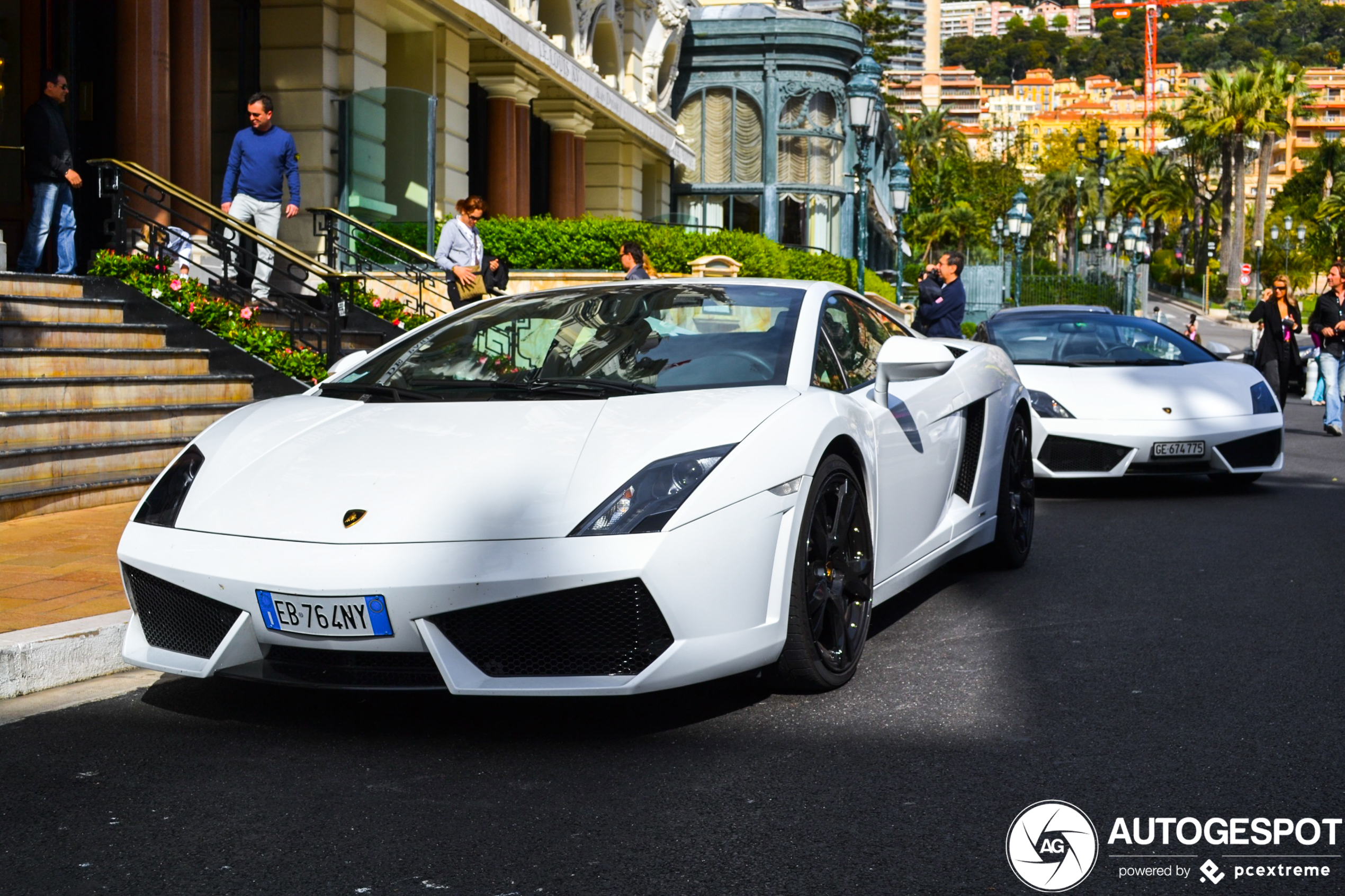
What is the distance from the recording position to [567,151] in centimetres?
2711

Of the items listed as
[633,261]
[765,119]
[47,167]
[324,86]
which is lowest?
[633,261]

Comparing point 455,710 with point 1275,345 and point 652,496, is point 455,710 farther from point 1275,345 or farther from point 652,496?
point 1275,345

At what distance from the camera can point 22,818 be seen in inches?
130

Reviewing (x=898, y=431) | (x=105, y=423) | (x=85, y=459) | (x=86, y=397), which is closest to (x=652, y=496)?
(x=898, y=431)

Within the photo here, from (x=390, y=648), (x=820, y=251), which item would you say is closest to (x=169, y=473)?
(x=390, y=648)

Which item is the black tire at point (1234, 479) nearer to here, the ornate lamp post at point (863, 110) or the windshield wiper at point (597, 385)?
the windshield wiper at point (597, 385)

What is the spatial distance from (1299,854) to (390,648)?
217cm

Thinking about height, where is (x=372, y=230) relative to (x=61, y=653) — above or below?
above

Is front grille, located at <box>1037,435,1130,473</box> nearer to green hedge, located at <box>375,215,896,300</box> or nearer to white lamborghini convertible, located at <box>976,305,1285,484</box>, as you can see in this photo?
white lamborghini convertible, located at <box>976,305,1285,484</box>

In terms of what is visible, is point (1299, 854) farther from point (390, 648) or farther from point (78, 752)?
point (78, 752)

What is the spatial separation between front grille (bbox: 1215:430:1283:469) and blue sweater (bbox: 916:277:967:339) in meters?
3.62

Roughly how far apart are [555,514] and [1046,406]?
646 cm

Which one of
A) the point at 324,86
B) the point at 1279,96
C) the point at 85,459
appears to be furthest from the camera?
the point at 1279,96

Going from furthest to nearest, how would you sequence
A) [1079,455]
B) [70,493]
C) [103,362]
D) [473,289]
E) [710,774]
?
[473,289] < [1079,455] < [103,362] < [70,493] < [710,774]
